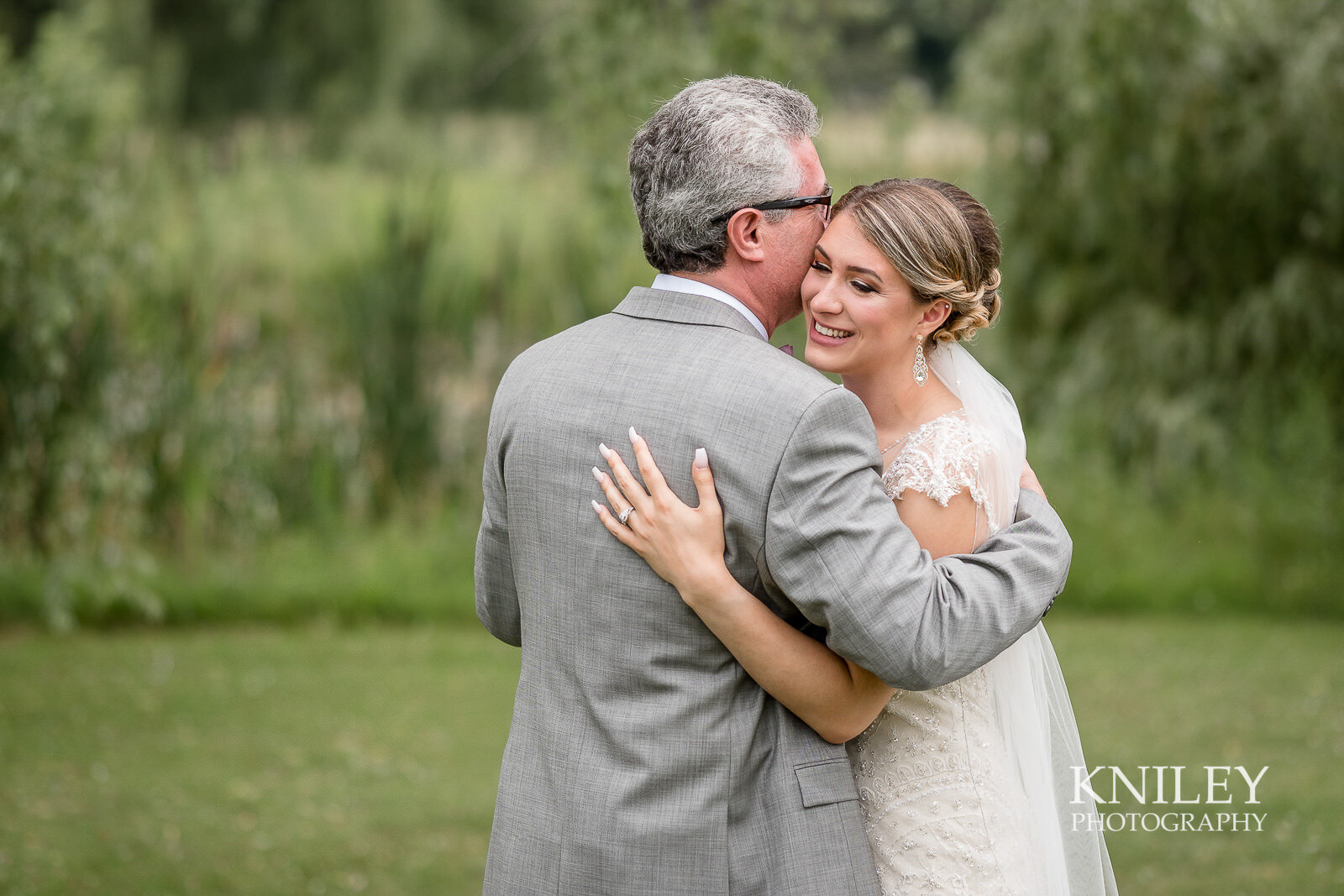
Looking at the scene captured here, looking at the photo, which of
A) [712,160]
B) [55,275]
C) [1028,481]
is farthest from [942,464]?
[55,275]

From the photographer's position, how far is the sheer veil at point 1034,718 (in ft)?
8.23

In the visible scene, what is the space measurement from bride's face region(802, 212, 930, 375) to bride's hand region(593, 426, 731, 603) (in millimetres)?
416

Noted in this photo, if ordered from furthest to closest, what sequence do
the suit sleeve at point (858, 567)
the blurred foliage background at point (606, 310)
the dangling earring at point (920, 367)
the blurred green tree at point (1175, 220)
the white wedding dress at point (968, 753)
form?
the blurred green tree at point (1175, 220)
the blurred foliage background at point (606, 310)
the dangling earring at point (920, 367)
the white wedding dress at point (968, 753)
the suit sleeve at point (858, 567)

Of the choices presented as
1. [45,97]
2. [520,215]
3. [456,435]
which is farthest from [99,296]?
[520,215]

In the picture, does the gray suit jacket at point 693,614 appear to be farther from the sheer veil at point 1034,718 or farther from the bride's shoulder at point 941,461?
the sheer veil at point 1034,718

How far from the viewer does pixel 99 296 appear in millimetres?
7234

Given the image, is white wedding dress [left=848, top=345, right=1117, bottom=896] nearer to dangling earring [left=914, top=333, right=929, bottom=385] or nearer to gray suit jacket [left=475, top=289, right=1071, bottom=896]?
dangling earring [left=914, top=333, right=929, bottom=385]

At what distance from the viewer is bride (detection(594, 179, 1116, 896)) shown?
229 cm

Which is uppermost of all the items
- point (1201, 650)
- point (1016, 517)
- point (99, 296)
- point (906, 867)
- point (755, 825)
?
point (99, 296)

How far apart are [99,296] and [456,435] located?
8.23 ft

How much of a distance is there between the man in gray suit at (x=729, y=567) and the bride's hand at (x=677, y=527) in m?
0.03

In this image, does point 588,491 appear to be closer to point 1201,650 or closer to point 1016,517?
point 1016,517

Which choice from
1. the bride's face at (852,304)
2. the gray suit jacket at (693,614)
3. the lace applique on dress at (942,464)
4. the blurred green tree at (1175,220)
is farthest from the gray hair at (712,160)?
the blurred green tree at (1175,220)

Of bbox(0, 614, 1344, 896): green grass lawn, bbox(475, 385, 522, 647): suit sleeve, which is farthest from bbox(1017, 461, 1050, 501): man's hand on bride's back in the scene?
bbox(0, 614, 1344, 896): green grass lawn
